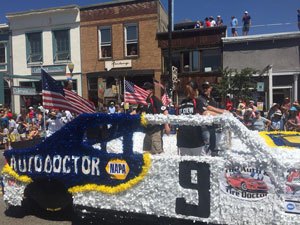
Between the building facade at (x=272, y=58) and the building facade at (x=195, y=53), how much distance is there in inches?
23.6

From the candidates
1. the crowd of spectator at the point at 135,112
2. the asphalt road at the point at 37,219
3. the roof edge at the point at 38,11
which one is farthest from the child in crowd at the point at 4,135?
the roof edge at the point at 38,11

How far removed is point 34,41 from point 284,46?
625 inches

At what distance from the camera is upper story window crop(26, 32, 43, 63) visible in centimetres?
2238

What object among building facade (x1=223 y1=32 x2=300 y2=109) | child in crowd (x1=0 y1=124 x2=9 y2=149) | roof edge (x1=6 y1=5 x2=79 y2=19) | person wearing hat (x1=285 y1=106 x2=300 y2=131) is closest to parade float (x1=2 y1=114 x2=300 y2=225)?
person wearing hat (x1=285 y1=106 x2=300 y2=131)

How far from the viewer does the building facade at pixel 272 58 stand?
1805cm

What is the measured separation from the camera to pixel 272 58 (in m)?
18.4

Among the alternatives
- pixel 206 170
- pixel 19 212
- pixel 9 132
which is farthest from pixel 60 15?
pixel 206 170

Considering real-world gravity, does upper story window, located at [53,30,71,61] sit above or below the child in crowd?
above

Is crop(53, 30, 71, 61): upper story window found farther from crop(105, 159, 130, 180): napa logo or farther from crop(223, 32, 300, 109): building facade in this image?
crop(105, 159, 130, 180): napa logo

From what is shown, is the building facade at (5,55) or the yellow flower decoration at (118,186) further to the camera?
the building facade at (5,55)

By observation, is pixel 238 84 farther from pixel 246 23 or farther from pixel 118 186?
pixel 118 186

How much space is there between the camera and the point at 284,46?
18.2 m

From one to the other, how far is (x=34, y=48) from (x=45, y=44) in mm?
1016

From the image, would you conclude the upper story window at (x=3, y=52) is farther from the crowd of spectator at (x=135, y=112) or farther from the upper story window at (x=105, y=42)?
the crowd of spectator at (x=135, y=112)
